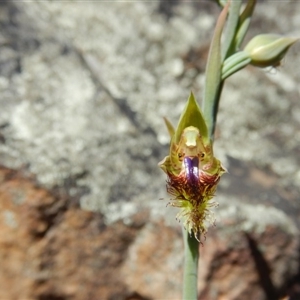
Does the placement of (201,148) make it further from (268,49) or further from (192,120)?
(268,49)

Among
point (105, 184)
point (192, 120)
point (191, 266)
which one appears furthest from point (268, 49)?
point (105, 184)

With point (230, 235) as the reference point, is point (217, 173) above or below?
below

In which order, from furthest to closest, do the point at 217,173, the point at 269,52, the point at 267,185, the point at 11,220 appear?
the point at 267,185, the point at 11,220, the point at 269,52, the point at 217,173

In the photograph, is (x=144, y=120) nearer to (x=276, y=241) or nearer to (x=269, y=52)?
(x=276, y=241)

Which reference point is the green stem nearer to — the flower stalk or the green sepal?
the flower stalk

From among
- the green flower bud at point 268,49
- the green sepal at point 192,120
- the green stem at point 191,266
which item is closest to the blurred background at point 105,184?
the green flower bud at point 268,49

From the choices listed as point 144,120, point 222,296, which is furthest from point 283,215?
point 144,120

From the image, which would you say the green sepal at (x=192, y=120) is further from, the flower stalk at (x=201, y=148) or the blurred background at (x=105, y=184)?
the blurred background at (x=105, y=184)
